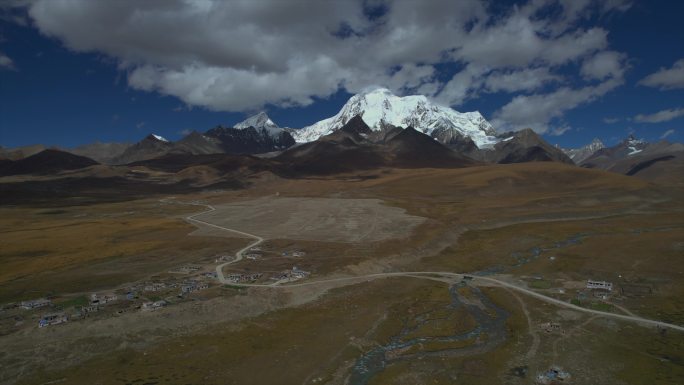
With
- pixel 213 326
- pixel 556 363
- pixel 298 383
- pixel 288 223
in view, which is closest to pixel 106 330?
pixel 213 326

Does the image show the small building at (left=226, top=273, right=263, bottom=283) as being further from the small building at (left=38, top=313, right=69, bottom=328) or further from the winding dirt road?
the small building at (left=38, top=313, right=69, bottom=328)

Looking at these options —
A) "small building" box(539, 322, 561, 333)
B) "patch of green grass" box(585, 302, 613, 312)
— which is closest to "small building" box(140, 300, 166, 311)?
"small building" box(539, 322, 561, 333)

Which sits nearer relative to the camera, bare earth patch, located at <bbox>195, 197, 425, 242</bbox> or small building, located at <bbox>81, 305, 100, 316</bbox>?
small building, located at <bbox>81, 305, 100, 316</bbox>

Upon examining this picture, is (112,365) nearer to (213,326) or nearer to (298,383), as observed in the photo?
(213,326)

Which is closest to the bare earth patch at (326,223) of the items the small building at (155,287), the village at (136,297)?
the village at (136,297)

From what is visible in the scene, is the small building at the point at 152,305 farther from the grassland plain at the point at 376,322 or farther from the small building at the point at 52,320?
the small building at the point at 52,320

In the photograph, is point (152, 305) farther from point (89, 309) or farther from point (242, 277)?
point (242, 277)

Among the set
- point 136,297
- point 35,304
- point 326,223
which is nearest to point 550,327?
point 136,297
